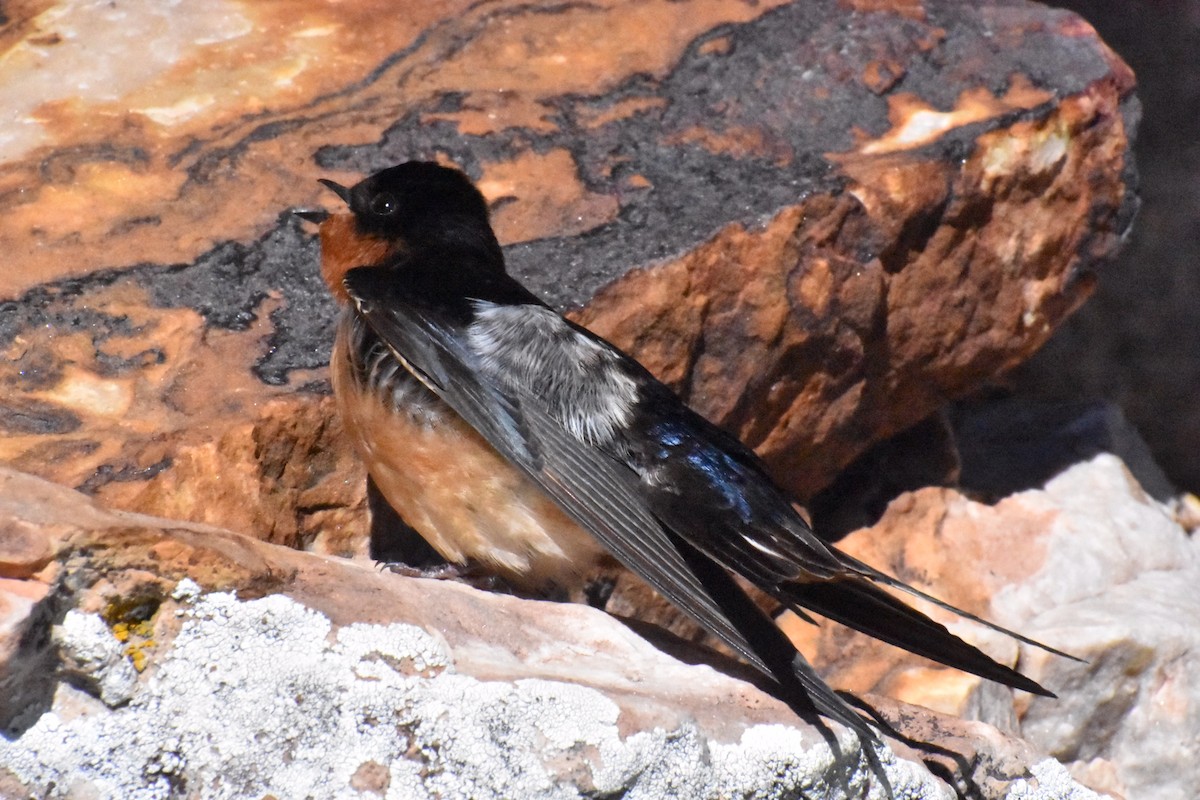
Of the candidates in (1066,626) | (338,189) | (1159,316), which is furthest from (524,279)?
(1159,316)

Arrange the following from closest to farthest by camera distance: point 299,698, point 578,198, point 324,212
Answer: point 299,698, point 324,212, point 578,198

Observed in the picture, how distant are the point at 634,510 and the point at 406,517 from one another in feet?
1.82

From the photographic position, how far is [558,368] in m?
3.04

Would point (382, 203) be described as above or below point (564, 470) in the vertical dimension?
above

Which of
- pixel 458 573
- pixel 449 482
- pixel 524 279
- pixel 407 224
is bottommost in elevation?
pixel 458 573

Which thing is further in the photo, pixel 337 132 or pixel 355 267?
pixel 337 132

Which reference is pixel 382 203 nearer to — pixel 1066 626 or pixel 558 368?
pixel 558 368

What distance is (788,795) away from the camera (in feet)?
7.90

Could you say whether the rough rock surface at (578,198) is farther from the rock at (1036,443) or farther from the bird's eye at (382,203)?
the rock at (1036,443)

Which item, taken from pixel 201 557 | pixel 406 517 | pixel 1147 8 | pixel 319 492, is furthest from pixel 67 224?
pixel 1147 8

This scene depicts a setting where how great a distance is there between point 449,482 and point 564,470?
274 millimetres

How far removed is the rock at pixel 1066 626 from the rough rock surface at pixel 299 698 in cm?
129

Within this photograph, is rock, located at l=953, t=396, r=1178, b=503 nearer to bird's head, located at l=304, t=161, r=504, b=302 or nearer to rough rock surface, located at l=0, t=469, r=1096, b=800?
bird's head, located at l=304, t=161, r=504, b=302

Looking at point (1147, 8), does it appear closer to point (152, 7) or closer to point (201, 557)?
point (152, 7)
